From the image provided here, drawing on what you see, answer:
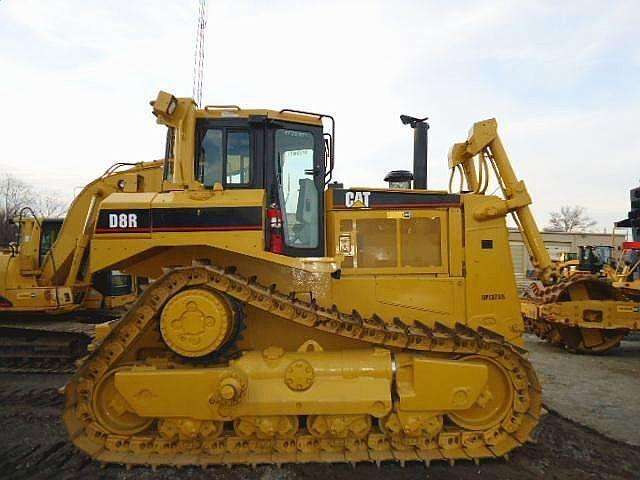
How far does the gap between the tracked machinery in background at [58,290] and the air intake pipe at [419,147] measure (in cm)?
513

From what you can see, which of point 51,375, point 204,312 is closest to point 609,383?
point 204,312

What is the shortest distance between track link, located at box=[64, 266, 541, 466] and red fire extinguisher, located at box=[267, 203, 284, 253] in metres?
0.46

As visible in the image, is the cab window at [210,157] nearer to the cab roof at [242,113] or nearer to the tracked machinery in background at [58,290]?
the cab roof at [242,113]

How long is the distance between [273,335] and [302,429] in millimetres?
1026

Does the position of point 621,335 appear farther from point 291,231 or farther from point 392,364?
point 291,231

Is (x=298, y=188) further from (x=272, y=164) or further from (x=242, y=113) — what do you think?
(x=242, y=113)

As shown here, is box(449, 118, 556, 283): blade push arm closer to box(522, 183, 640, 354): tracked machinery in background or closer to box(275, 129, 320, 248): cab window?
box(275, 129, 320, 248): cab window

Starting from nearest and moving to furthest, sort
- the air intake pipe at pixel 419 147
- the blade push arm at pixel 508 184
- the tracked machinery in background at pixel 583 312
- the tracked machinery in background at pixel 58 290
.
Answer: the blade push arm at pixel 508 184, the air intake pipe at pixel 419 147, the tracked machinery in background at pixel 58 290, the tracked machinery in background at pixel 583 312

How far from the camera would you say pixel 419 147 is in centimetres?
628

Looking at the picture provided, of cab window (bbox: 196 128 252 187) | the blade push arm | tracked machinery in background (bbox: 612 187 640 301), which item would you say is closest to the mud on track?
the blade push arm

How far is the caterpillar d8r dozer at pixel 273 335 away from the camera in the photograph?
455 centimetres

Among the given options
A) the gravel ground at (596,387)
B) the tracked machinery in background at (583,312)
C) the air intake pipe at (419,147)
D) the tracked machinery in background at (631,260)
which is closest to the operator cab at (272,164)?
the air intake pipe at (419,147)

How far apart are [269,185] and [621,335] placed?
953 cm

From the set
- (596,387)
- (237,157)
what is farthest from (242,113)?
(596,387)
